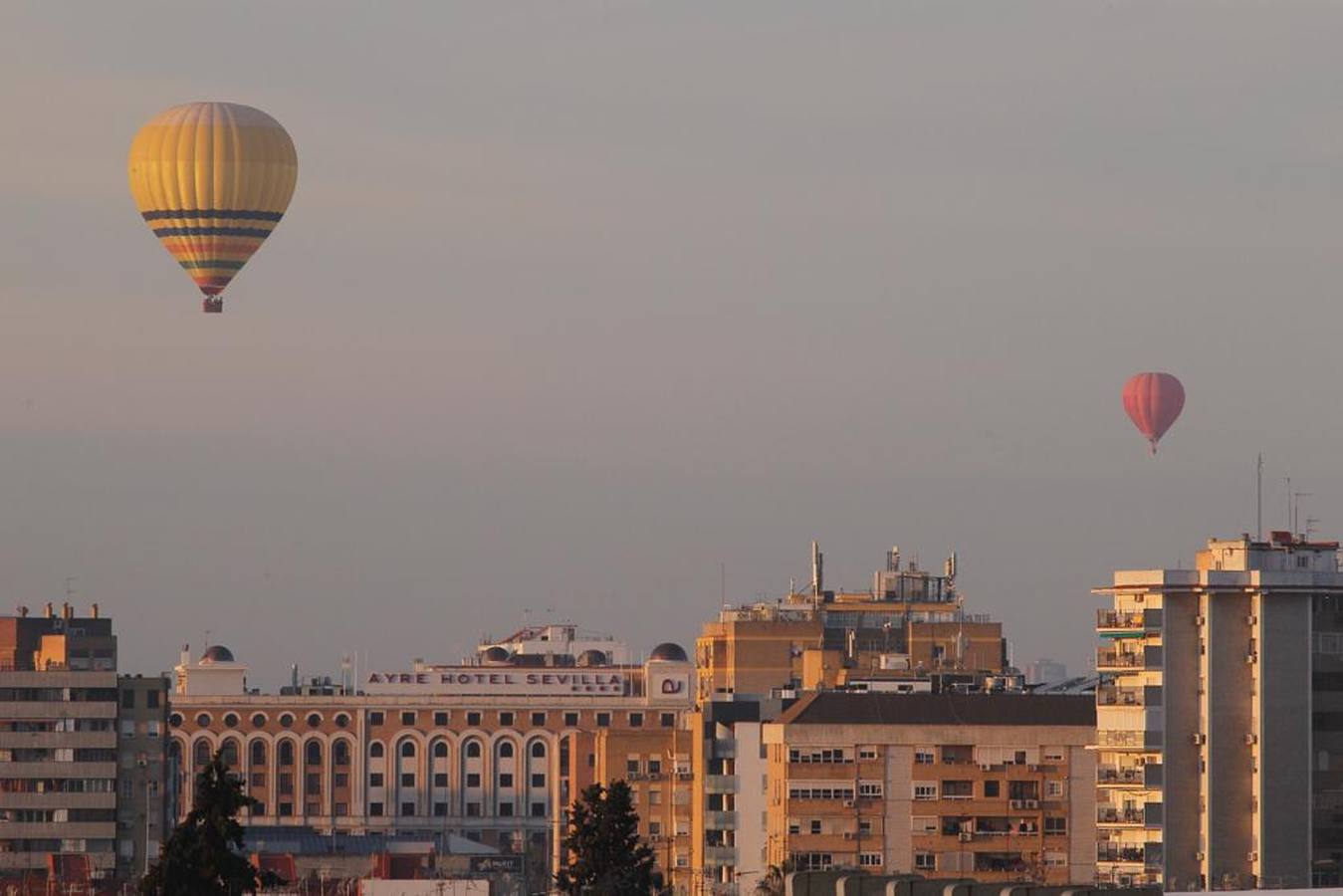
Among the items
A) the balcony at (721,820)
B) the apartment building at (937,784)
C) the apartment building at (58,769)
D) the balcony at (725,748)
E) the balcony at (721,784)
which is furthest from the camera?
the apartment building at (58,769)

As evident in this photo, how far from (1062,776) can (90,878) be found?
54.6 meters

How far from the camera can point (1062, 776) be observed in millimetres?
158500

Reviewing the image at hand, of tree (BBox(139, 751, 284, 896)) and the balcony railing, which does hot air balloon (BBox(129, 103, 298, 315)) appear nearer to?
the balcony railing

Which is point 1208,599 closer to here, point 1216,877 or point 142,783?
point 1216,877

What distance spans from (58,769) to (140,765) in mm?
4514

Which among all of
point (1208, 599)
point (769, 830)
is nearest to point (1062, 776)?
point (769, 830)

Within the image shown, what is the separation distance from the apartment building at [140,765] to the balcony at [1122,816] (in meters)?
70.5

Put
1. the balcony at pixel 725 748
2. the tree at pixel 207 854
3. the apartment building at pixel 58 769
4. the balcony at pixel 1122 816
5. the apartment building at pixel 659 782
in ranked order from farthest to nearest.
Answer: the apartment building at pixel 58 769 → the apartment building at pixel 659 782 → the balcony at pixel 725 748 → the balcony at pixel 1122 816 → the tree at pixel 207 854

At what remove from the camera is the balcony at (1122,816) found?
454ft

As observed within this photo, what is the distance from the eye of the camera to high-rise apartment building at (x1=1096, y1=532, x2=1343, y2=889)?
442ft

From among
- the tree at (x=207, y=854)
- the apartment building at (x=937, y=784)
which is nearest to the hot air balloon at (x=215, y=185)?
the apartment building at (x=937, y=784)

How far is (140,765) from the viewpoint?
198 meters

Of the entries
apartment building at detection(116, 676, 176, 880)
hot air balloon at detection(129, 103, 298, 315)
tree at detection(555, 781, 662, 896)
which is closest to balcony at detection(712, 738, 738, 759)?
hot air balloon at detection(129, 103, 298, 315)

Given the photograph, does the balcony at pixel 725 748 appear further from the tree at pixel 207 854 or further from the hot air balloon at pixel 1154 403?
the tree at pixel 207 854
